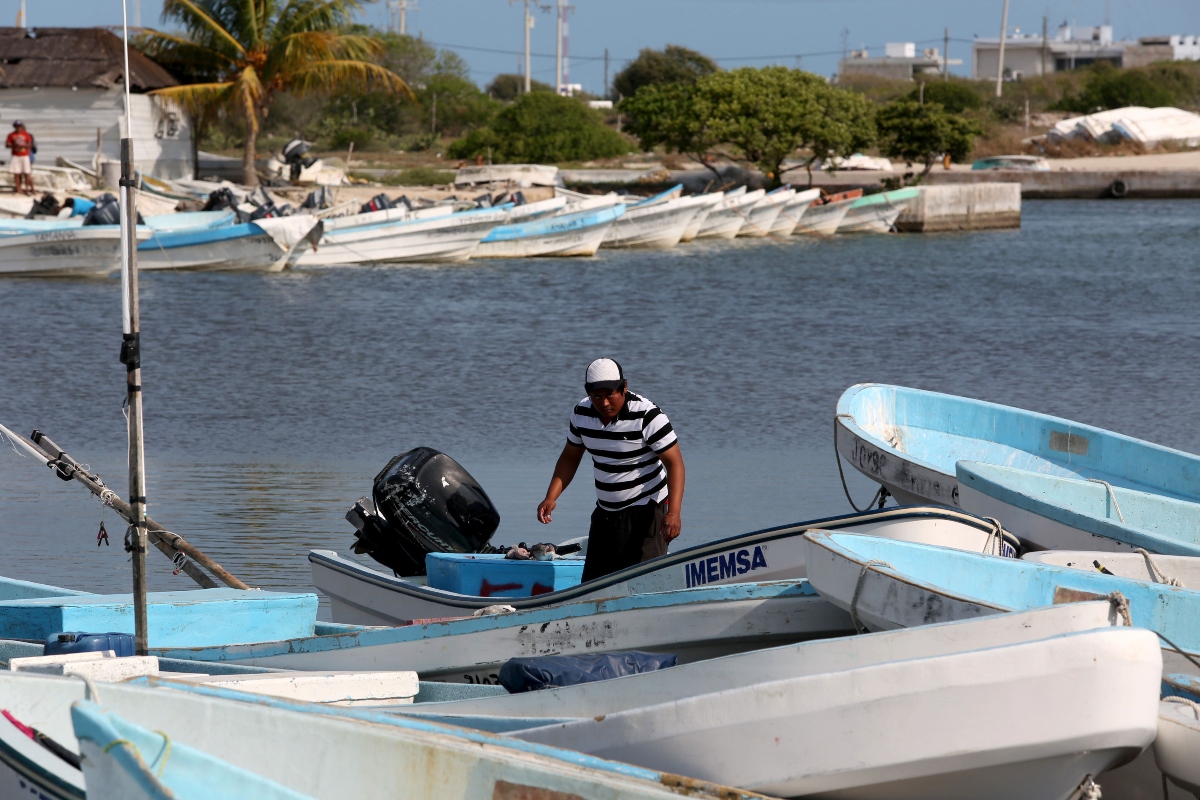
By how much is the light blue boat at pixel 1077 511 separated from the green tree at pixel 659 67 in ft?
260

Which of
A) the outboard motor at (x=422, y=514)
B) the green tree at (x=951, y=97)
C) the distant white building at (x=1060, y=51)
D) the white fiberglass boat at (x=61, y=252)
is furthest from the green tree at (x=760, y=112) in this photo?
the distant white building at (x=1060, y=51)

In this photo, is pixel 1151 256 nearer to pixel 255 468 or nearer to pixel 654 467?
pixel 255 468

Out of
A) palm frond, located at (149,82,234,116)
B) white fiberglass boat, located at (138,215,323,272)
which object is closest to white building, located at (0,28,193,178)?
palm frond, located at (149,82,234,116)

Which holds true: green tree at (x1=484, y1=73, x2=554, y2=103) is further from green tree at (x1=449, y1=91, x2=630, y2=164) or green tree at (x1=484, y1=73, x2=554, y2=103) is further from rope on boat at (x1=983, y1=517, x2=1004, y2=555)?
rope on boat at (x1=983, y1=517, x2=1004, y2=555)

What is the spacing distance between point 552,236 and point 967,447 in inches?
850

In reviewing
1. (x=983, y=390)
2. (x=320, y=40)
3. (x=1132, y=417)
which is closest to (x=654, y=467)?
(x=1132, y=417)

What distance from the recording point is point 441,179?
43.3 meters

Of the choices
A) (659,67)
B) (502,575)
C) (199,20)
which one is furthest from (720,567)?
(659,67)

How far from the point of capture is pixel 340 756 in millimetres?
3953

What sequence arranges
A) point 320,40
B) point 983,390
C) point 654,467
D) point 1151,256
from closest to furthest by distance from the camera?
point 654,467
point 983,390
point 1151,256
point 320,40

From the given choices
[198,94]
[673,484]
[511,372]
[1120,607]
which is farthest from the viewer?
[198,94]

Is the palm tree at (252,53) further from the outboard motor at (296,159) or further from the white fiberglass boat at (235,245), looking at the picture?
the white fiberglass boat at (235,245)

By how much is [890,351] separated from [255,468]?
31.5 feet

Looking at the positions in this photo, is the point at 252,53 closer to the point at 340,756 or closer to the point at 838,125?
the point at 838,125
